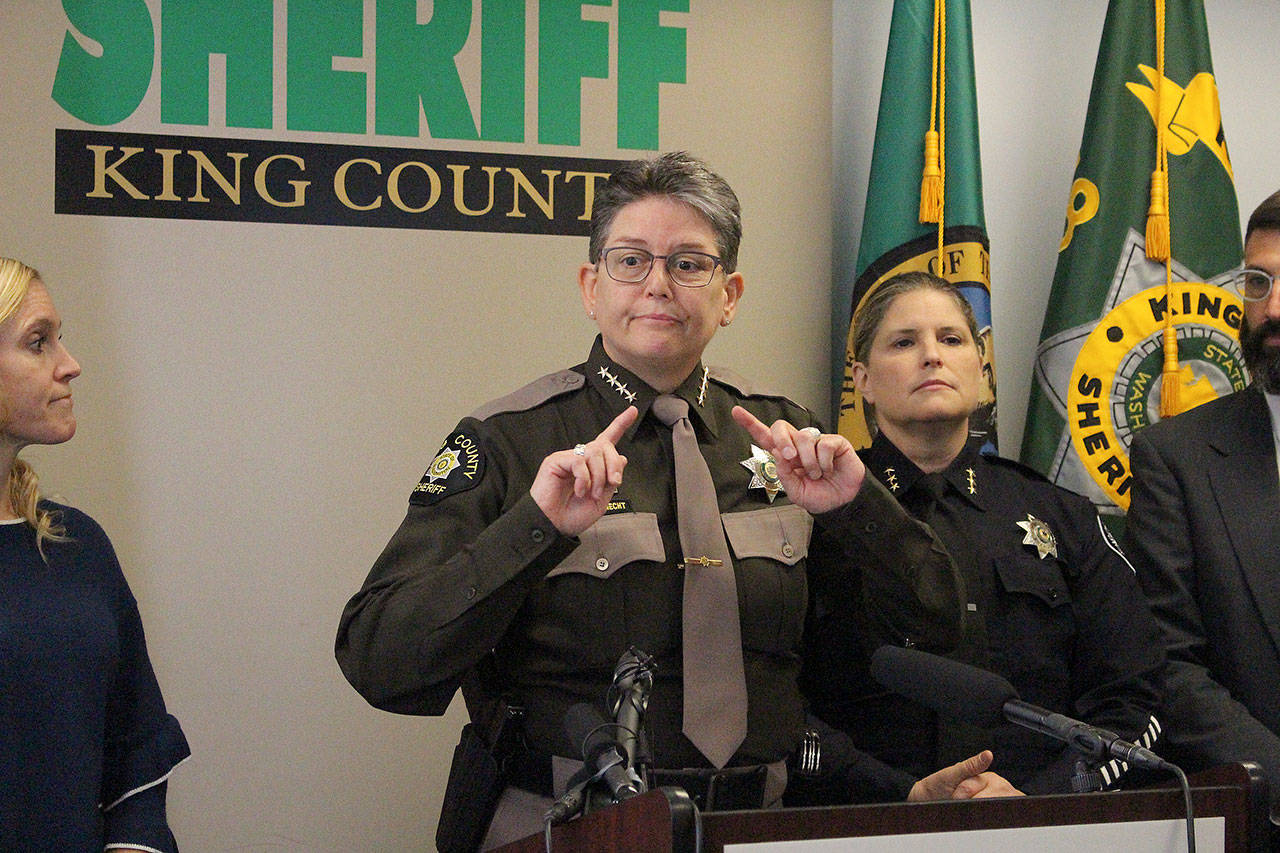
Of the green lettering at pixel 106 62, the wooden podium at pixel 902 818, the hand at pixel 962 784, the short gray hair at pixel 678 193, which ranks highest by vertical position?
the green lettering at pixel 106 62

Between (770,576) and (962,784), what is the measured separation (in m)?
0.43

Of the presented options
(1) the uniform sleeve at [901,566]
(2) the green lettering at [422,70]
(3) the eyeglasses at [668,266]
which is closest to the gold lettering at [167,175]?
(2) the green lettering at [422,70]

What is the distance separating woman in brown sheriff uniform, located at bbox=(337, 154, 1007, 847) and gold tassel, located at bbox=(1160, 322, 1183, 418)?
53.6 inches

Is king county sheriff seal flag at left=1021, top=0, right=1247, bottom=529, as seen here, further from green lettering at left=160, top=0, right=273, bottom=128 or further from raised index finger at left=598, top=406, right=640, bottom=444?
green lettering at left=160, top=0, right=273, bottom=128

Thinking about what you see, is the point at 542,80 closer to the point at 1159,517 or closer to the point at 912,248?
the point at 912,248

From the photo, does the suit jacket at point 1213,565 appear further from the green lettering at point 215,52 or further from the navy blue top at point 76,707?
the green lettering at point 215,52

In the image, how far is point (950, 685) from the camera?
131 cm

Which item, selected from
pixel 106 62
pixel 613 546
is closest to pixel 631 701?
pixel 613 546

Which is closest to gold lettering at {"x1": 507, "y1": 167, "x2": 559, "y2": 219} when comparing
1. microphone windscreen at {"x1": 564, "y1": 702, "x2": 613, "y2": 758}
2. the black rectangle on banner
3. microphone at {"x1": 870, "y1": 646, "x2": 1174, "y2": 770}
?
the black rectangle on banner

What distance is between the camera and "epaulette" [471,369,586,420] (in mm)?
1923

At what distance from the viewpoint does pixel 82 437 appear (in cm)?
280

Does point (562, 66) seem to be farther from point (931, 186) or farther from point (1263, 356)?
point (1263, 356)

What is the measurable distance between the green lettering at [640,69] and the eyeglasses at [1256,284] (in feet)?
4.70

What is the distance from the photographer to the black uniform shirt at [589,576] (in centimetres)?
165
